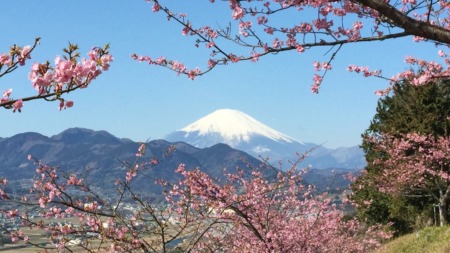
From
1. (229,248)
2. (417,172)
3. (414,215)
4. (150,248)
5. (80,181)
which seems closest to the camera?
(150,248)

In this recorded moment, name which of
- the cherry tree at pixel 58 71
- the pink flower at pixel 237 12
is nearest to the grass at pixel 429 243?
the pink flower at pixel 237 12

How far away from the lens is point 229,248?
12.6 m

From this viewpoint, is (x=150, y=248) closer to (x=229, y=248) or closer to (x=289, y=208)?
(x=229, y=248)

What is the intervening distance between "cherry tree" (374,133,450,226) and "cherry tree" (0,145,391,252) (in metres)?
7.25

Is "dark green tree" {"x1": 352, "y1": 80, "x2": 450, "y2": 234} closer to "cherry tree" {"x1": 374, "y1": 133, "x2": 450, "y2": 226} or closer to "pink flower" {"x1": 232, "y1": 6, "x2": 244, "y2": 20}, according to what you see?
"cherry tree" {"x1": 374, "y1": 133, "x2": 450, "y2": 226}

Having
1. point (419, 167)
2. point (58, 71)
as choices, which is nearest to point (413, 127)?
point (419, 167)

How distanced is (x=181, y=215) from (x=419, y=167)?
1931 centimetres

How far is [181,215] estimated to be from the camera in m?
8.06

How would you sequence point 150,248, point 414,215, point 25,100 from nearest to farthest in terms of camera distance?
point 25,100
point 150,248
point 414,215

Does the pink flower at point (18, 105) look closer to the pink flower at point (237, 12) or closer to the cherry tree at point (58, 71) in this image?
the cherry tree at point (58, 71)

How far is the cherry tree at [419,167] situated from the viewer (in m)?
23.8

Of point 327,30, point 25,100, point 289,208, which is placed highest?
point 327,30

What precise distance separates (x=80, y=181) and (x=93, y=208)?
2.03 meters

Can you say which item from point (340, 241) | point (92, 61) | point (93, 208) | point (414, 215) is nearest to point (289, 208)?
point (340, 241)
